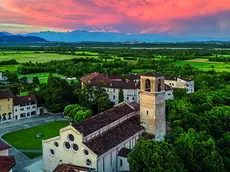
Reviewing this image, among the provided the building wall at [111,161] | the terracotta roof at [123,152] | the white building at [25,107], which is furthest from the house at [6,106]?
the terracotta roof at [123,152]

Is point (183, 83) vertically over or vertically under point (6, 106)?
over

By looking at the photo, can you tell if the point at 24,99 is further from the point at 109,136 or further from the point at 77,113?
the point at 109,136

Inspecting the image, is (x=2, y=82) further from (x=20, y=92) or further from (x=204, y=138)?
(x=204, y=138)

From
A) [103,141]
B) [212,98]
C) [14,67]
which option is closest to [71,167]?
[103,141]

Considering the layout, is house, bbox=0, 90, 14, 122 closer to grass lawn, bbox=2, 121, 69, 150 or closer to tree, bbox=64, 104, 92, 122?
grass lawn, bbox=2, 121, 69, 150

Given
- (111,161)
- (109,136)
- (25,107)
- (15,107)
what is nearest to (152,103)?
(109,136)

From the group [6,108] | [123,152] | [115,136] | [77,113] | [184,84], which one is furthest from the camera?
[184,84]

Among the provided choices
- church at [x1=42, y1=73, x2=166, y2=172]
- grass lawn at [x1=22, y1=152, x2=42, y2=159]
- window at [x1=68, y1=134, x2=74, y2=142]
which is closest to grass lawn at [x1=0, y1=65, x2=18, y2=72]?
grass lawn at [x1=22, y1=152, x2=42, y2=159]
